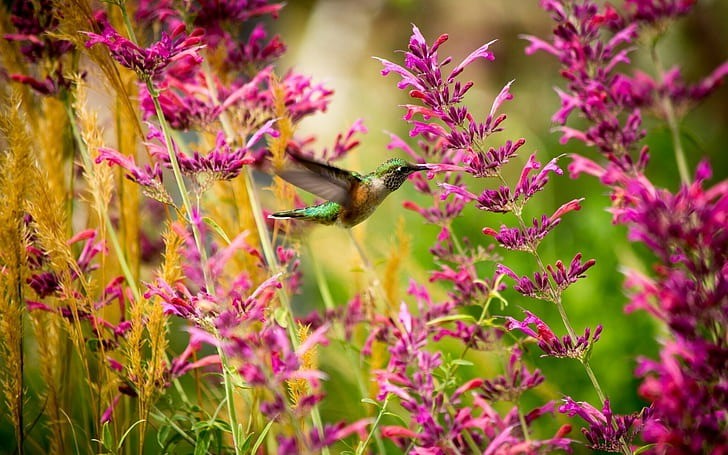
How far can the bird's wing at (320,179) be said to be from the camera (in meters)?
1.28

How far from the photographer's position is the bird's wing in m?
1.28

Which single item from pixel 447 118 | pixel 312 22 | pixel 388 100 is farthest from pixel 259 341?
pixel 312 22

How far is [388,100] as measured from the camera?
5305mm

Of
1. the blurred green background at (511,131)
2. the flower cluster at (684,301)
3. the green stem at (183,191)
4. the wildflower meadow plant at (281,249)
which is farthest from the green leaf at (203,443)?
the blurred green background at (511,131)

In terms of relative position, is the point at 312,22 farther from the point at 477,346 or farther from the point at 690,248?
the point at 690,248

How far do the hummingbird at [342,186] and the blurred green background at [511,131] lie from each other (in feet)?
0.95

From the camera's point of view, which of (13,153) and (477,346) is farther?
(477,346)

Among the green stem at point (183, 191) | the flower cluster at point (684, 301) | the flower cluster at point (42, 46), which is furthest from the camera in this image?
the flower cluster at point (42, 46)

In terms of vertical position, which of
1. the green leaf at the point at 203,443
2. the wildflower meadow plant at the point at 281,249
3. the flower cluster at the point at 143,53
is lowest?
the green leaf at the point at 203,443

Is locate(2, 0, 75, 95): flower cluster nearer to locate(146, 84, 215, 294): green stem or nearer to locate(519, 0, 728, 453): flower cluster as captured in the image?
locate(146, 84, 215, 294): green stem

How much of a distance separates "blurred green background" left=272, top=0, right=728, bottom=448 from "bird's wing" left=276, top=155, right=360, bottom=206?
1.32ft

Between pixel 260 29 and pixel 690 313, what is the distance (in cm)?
120

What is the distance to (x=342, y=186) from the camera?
4.62ft

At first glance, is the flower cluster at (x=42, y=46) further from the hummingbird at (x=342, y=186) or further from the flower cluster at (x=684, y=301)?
the flower cluster at (x=684, y=301)
